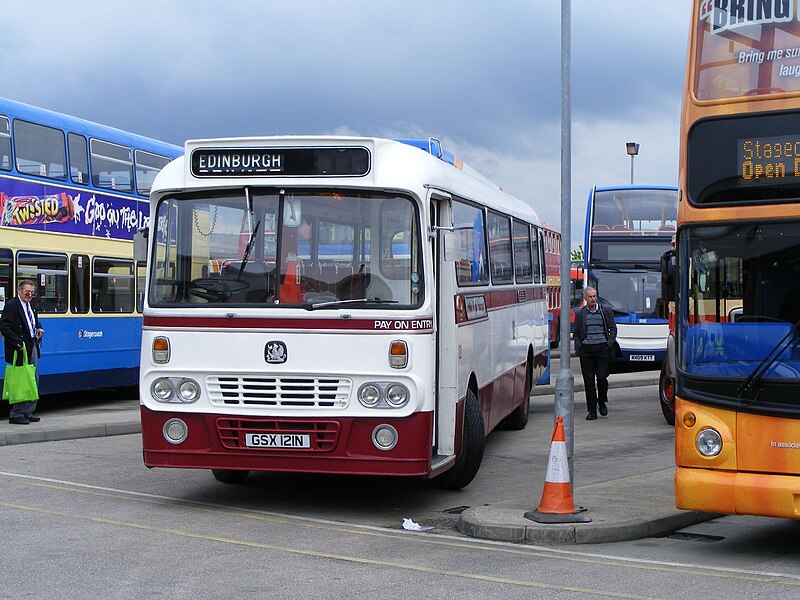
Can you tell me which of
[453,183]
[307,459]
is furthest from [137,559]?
[453,183]

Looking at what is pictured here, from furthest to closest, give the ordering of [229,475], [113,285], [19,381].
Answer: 1. [113,285]
2. [19,381]
3. [229,475]

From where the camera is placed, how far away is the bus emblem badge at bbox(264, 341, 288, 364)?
1031 cm

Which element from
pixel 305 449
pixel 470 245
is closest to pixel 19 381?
pixel 470 245

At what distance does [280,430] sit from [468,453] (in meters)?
2.23

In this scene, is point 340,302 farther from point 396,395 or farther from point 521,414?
point 521,414

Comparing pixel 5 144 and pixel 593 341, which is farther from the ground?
pixel 5 144

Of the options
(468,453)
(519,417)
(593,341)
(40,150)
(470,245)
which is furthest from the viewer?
(593,341)

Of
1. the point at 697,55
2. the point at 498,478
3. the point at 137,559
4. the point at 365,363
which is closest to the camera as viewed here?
the point at 137,559

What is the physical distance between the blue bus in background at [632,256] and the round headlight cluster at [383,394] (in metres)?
21.0

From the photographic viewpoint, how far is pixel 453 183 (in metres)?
11.7

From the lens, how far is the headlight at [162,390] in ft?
34.7

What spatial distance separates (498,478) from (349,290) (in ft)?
12.0

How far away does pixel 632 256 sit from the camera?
30.5 meters

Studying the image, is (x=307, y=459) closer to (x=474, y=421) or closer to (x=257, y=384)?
(x=257, y=384)
